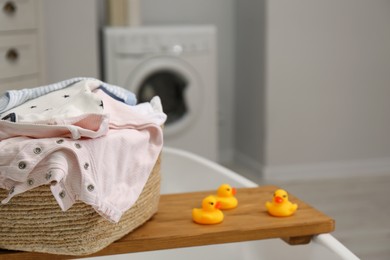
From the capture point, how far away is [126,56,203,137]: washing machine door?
140 inches

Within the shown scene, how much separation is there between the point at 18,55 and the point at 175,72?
91 cm

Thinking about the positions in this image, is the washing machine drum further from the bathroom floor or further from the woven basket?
the woven basket

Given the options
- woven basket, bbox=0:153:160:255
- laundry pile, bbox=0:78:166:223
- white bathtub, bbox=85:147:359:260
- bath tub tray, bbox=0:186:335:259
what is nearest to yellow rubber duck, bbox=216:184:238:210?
bath tub tray, bbox=0:186:335:259

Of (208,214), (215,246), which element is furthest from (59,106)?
(215,246)

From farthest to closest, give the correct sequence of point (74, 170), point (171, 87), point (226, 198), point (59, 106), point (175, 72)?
point (171, 87) → point (175, 72) → point (226, 198) → point (59, 106) → point (74, 170)

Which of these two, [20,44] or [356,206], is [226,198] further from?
[20,44]

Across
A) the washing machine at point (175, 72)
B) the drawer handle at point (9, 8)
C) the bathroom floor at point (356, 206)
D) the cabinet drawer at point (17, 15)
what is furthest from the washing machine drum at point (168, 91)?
the drawer handle at point (9, 8)

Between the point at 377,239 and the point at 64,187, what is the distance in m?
2.02

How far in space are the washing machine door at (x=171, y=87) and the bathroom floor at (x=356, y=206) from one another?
54cm

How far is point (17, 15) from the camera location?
3135mm

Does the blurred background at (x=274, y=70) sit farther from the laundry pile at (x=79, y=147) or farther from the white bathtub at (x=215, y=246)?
the laundry pile at (x=79, y=147)

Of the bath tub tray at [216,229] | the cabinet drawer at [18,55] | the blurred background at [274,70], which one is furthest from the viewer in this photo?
the blurred background at [274,70]

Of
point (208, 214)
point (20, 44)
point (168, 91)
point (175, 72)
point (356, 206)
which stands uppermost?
point (20, 44)

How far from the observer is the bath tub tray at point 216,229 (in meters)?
1.23
